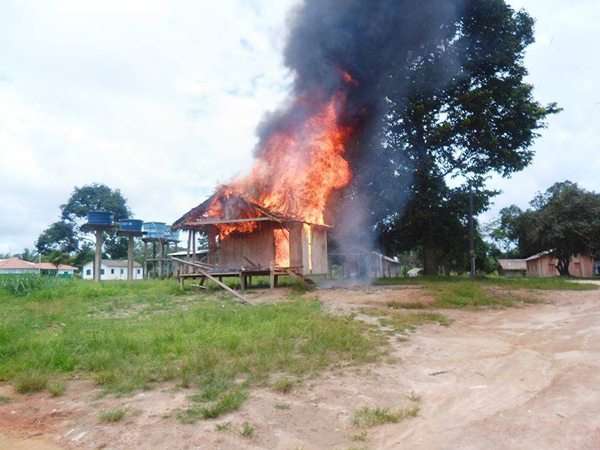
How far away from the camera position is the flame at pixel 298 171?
20.2 metres

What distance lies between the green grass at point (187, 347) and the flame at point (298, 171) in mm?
8136

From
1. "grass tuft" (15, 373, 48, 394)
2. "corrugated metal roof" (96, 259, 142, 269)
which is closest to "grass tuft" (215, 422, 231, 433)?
"grass tuft" (15, 373, 48, 394)

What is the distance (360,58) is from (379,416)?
1978cm

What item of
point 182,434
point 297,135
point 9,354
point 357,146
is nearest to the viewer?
point 182,434

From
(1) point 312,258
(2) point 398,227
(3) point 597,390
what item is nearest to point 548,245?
(2) point 398,227

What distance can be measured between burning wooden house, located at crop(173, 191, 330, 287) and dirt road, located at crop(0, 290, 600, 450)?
1203cm

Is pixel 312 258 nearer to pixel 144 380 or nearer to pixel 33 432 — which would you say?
pixel 144 380

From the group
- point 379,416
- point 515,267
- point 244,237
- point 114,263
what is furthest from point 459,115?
point 114,263

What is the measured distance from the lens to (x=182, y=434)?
4680 millimetres

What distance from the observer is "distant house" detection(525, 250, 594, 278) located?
5188 centimetres

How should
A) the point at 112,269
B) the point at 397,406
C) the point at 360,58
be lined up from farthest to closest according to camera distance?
the point at 112,269 < the point at 360,58 < the point at 397,406

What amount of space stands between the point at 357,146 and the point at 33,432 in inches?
837

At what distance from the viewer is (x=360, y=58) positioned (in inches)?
875

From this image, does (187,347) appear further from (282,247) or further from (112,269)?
(112,269)
